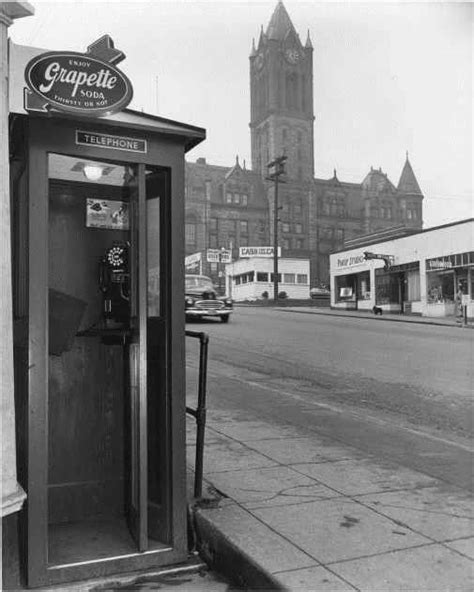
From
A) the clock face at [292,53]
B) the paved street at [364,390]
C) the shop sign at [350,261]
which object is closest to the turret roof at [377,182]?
the shop sign at [350,261]

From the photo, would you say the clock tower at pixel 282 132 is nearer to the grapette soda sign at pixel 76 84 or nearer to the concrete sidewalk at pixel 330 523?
the concrete sidewalk at pixel 330 523

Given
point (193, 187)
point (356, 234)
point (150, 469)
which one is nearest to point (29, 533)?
point (150, 469)

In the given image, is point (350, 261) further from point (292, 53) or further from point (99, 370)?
point (99, 370)

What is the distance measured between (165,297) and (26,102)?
1236mm

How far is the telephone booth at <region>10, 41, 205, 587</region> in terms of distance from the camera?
3.09 metres

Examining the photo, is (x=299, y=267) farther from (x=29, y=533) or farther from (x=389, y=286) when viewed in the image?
(x=29, y=533)

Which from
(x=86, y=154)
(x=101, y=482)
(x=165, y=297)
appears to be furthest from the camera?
(x=101, y=482)

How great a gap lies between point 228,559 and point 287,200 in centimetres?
8796

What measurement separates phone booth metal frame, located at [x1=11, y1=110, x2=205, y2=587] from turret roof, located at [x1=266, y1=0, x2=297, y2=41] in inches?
33.3

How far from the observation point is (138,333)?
3.38 m

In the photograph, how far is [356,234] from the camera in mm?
96250

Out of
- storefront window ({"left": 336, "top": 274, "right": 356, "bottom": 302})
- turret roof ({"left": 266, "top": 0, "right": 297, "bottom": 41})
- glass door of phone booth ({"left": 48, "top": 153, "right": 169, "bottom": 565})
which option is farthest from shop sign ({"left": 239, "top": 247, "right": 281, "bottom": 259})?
glass door of phone booth ({"left": 48, "top": 153, "right": 169, "bottom": 565})

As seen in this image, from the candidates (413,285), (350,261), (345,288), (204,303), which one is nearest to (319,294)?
(345,288)

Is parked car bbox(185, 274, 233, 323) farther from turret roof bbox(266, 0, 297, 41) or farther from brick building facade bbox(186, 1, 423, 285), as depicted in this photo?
brick building facade bbox(186, 1, 423, 285)
